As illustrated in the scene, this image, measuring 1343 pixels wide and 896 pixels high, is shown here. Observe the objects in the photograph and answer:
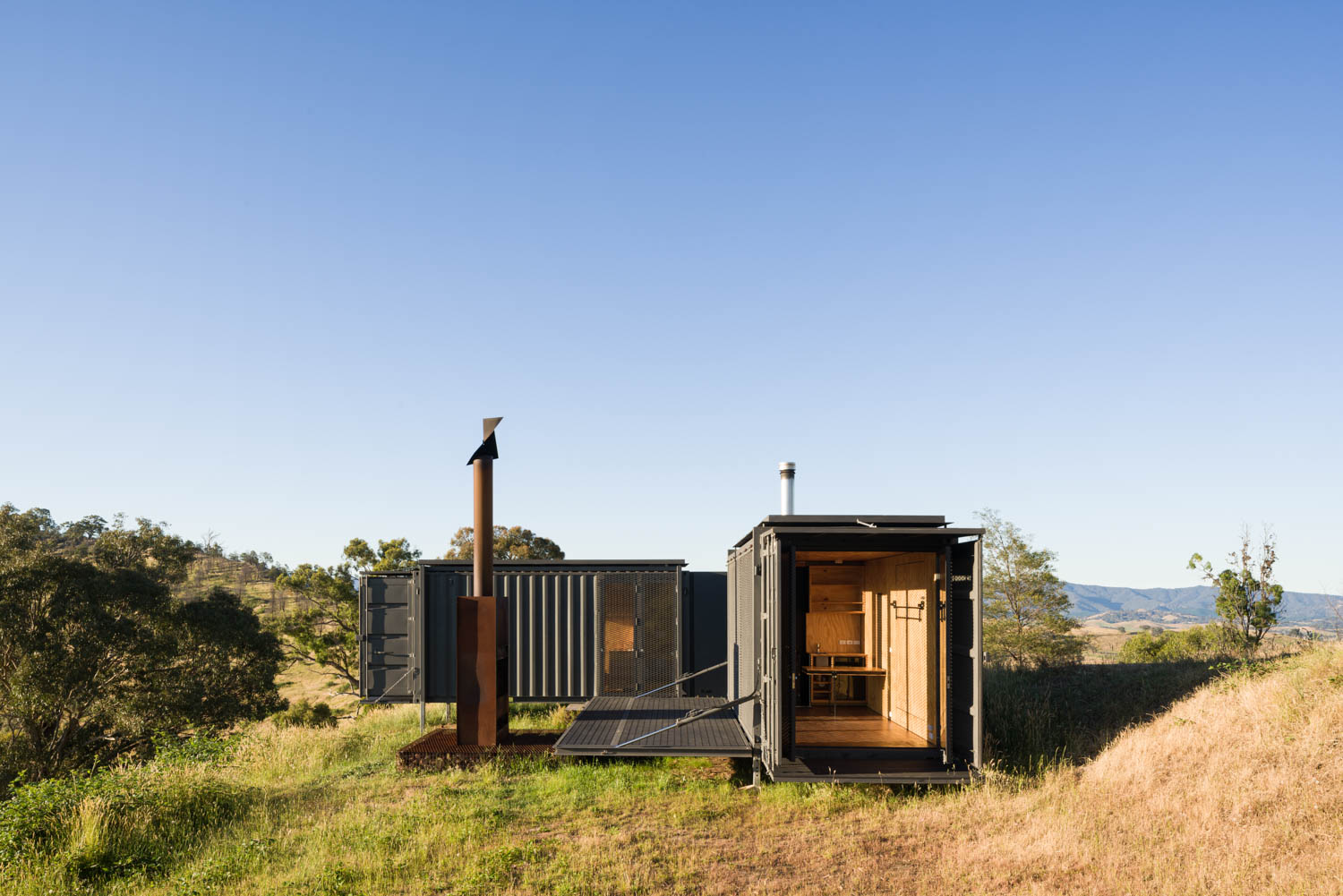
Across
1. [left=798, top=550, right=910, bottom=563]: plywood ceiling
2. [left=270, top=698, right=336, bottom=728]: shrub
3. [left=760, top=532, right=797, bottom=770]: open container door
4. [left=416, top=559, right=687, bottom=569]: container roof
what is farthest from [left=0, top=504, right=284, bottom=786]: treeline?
[left=760, top=532, right=797, bottom=770]: open container door

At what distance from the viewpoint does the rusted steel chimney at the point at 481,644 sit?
9953 millimetres

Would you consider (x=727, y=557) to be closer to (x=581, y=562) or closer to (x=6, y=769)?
(x=581, y=562)

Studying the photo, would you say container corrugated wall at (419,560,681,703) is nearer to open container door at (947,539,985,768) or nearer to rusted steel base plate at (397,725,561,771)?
rusted steel base plate at (397,725,561,771)

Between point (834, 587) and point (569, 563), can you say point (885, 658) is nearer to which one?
point (834, 587)

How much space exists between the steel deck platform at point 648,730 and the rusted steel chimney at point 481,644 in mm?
1131

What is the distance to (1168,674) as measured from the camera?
32.9 ft

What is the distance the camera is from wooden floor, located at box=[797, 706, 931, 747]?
853 cm

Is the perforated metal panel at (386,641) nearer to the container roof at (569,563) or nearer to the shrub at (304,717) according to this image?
the container roof at (569,563)

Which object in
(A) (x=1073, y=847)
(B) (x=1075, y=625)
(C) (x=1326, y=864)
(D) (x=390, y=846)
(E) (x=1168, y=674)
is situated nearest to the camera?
(C) (x=1326, y=864)

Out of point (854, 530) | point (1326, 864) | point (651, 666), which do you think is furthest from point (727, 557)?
point (1326, 864)

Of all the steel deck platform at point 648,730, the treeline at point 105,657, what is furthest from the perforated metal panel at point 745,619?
the treeline at point 105,657

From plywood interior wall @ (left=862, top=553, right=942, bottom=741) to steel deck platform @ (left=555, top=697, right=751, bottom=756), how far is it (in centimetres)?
195

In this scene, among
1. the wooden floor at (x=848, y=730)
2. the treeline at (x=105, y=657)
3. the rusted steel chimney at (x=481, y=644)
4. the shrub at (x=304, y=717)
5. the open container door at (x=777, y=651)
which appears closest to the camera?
the open container door at (x=777, y=651)

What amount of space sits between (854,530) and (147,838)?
23.7 feet
